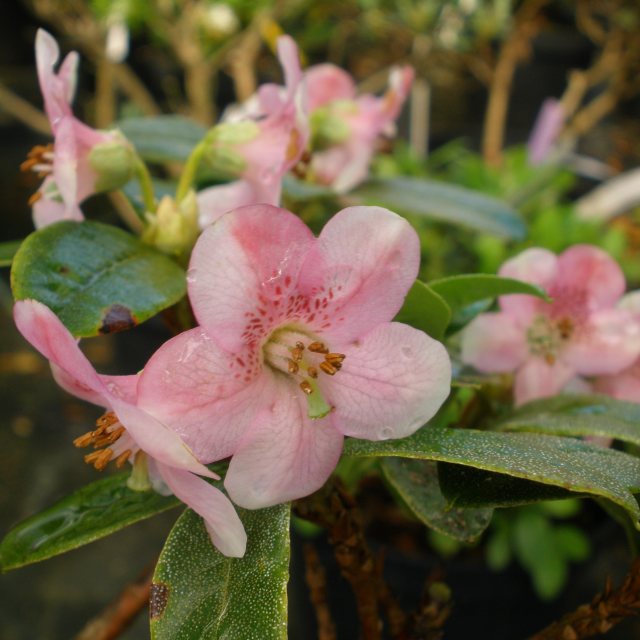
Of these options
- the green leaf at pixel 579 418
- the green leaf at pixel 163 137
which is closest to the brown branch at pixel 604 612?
the green leaf at pixel 579 418

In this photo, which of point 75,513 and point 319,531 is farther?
point 319,531

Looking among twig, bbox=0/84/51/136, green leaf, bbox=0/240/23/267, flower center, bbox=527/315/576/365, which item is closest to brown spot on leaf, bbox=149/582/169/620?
green leaf, bbox=0/240/23/267

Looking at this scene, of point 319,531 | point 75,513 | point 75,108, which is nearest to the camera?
point 75,513

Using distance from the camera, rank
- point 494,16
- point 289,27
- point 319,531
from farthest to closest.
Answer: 1. point 289,27
2. point 494,16
3. point 319,531

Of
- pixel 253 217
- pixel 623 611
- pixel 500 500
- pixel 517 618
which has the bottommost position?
pixel 517 618

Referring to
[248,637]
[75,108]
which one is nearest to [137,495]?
[248,637]

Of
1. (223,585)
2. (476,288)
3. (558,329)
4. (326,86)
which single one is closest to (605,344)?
(558,329)

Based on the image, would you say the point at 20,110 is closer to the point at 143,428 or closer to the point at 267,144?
the point at 267,144

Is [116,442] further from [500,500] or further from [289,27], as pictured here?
[289,27]

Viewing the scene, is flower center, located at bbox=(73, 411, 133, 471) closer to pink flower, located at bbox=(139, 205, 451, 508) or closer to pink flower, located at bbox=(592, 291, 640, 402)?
pink flower, located at bbox=(139, 205, 451, 508)
